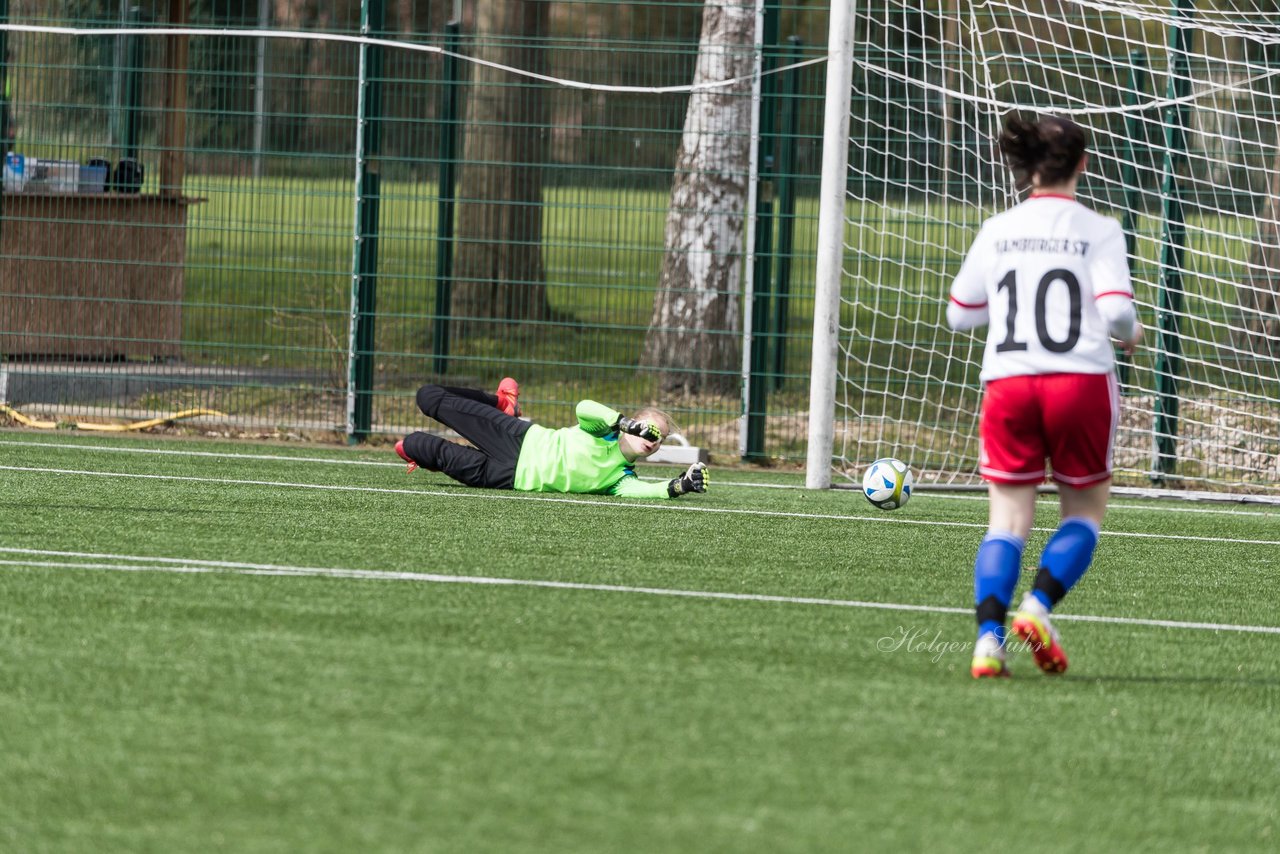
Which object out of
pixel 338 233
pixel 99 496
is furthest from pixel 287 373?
pixel 99 496

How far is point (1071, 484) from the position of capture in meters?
4.40

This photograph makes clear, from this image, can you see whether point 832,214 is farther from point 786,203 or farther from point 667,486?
point 667,486

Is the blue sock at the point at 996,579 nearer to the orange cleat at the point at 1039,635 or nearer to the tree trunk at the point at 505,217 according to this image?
the orange cleat at the point at 1039,635

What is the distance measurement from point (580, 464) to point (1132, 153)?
4.19 metres

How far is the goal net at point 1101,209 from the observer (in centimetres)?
958

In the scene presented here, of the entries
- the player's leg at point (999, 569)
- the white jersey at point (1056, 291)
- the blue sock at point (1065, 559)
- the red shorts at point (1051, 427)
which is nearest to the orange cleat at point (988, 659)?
the player's leg at point (999, 569)

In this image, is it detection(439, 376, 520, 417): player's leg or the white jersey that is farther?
detection(439, 376, 520, 417): player's leg

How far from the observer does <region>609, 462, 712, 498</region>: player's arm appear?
7633 millimetres

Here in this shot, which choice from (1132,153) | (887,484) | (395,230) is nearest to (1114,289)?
(887,484)

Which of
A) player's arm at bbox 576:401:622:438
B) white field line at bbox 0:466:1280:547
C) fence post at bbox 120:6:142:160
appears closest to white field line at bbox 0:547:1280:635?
white field line at bbox 0:466:1280:547

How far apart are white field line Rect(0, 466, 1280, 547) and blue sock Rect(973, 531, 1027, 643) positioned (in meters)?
3.08

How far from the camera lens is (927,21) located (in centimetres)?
975

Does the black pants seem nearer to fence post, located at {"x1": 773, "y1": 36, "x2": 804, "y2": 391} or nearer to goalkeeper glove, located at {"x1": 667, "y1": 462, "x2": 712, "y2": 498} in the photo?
goalkeeper glove, located at {"x1": 667, "y1": 462, "x2": 712, "y2": 498}

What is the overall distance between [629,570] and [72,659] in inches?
84.1
